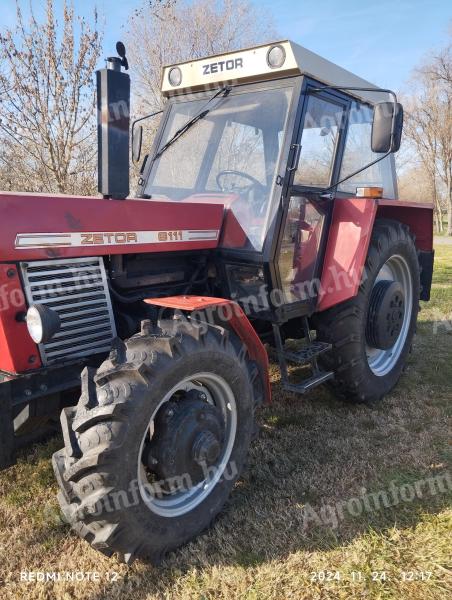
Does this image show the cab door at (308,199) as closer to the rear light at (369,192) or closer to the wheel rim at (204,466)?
the rear light at (369,192)

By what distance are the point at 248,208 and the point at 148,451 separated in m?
1.50

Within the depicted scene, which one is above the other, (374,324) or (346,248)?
(346,248)

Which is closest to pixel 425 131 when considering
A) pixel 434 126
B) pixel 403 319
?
pixel 434 126

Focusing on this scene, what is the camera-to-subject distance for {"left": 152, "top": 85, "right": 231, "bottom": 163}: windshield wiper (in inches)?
120

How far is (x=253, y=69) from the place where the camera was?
288cm

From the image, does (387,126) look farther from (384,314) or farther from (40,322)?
(40,322)

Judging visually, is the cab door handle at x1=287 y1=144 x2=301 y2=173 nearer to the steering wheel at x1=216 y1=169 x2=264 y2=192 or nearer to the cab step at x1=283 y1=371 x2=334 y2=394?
the steering wheel at x1=216 y1=169 x2=264 y2=192

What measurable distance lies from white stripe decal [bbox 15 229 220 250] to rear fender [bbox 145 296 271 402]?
0.32 m

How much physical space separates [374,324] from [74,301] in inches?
84.0

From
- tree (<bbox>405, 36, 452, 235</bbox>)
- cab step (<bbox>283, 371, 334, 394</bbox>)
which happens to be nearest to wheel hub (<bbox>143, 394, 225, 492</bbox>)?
cab step (<bbox>283, 371, 334, 394</bbox>)

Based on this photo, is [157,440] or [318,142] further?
[318,142]

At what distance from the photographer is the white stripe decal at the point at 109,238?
6.64ft

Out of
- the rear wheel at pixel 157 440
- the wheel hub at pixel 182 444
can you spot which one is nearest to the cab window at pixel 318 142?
the rear wheel at pixel 157 440

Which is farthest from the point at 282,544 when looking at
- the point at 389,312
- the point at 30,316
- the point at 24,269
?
the point at 389,312
